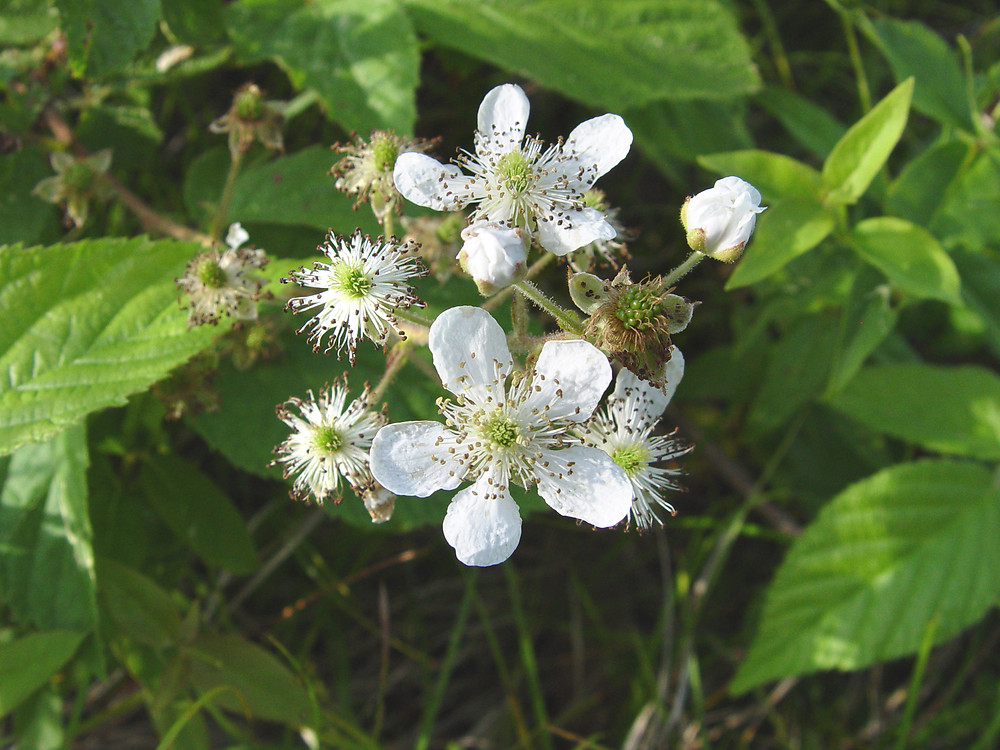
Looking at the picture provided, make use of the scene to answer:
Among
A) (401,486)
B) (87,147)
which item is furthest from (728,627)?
(87,147)

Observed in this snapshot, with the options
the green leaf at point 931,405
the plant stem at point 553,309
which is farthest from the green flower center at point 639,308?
the green leaf at point 931,405

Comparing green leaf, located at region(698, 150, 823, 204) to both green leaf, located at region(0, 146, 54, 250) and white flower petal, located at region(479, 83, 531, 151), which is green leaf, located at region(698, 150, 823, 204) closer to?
white flower petal, located at region(479, 83, 531, 151)

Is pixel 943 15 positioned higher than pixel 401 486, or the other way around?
pixel 943 15

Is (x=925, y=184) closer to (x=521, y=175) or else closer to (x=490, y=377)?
(x=521, y=175)

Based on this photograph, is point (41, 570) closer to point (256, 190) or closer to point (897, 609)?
point (256, 190)

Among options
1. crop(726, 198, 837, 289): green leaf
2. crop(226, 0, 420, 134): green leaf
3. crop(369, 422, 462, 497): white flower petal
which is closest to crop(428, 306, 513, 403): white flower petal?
crop(369, 422, 462, 497): white flower petal

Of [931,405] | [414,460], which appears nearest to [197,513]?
[414,460]

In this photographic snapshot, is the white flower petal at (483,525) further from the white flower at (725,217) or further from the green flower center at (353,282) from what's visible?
the white flower at (725,217)
